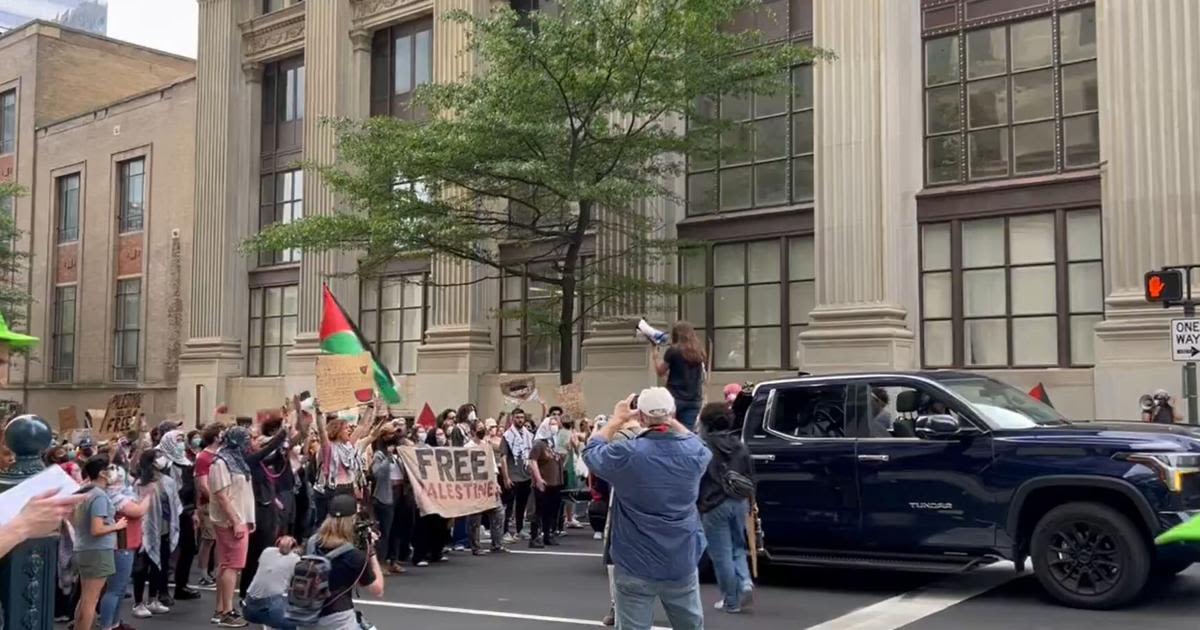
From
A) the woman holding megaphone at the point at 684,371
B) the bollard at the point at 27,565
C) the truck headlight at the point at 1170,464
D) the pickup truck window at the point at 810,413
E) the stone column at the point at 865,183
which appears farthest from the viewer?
the stone column at the point at 865,183

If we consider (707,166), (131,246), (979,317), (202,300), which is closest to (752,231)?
(707,166)

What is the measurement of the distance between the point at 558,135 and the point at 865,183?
5.49m

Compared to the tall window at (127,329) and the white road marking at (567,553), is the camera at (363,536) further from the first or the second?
the tall window at (127,329)

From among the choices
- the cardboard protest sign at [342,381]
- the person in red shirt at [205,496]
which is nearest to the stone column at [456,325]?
the cardboard protest sign at [342,381]

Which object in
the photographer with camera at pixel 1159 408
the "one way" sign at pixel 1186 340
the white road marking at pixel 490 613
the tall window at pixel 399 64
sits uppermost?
the tall window at pixel 399 64

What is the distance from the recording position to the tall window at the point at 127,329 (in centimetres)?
3769

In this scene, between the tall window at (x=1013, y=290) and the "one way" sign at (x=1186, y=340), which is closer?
the "one way" sign at (x=1186, y=340)

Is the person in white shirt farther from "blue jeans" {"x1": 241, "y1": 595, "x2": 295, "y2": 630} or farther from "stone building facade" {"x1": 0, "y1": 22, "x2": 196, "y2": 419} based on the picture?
"stone building facade" {"x1": 0, "y1": 22, "x2": 196, "y2": 419}

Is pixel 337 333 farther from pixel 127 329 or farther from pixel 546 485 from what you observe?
pixel 127 329

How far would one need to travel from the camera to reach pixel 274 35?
3259cm

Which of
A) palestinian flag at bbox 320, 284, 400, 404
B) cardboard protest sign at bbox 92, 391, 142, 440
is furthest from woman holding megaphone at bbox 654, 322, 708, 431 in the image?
cardboard protest sign at bbox 92, 391, 142, 440

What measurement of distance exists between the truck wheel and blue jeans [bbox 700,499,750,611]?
242 cm

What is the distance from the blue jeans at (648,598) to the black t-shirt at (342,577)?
1.46 meters

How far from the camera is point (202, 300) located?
1302 inches
